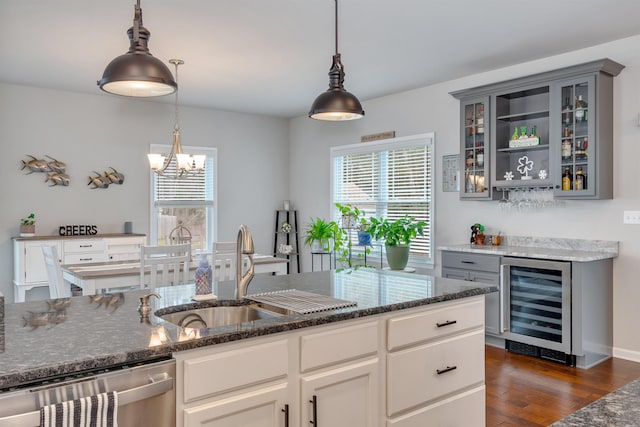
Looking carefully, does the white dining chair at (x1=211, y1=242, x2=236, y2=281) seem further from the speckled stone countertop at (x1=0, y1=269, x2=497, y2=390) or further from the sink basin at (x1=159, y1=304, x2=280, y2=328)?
the sink basin at (x1=159, y1=304, x2=280, y2=328)

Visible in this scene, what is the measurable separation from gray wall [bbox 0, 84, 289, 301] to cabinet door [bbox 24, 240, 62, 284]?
19.6 inches

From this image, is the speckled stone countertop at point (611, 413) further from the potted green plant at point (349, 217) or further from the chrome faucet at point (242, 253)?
the potted green plant at point (349, 217)

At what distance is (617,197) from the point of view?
422 cm

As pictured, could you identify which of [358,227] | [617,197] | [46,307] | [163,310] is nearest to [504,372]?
[617,197]

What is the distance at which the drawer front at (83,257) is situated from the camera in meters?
5.40

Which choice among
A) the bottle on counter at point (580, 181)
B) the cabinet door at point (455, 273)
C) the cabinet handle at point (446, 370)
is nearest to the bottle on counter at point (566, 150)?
the bottle on counter at point (580, 181)

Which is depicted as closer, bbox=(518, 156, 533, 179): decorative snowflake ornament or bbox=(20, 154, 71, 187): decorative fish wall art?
bbox=(518, 156, 533, 179): decorative snowflake ornament

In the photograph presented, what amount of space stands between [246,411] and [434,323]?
991 mm

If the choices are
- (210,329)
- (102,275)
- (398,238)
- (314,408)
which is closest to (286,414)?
(314,408)

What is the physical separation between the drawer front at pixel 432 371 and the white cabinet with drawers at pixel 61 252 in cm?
396

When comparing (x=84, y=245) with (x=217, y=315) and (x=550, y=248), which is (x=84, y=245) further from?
(x=550, y=248)

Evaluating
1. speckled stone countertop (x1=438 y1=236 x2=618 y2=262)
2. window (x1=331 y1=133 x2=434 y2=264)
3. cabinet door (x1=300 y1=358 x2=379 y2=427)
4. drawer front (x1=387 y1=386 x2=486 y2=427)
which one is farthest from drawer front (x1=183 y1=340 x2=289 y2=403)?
window (x1=331 y1=133 x2=434 y2=264)

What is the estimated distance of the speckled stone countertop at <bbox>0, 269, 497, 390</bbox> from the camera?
1368 millimetres

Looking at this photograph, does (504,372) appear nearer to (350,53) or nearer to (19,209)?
(350,53)
